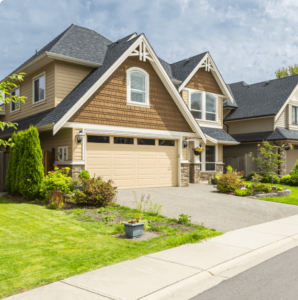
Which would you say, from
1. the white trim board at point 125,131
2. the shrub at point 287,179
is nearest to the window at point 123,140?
the white trim board at point 125,131

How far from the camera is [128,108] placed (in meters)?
15.9

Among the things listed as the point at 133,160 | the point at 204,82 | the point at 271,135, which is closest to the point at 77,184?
the point at 133,160

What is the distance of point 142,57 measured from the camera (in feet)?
53.5

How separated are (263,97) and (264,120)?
2597 mm

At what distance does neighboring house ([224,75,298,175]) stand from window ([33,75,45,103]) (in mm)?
14796

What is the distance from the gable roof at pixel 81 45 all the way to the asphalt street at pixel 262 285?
44.5 ft

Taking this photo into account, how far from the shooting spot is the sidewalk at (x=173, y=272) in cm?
455

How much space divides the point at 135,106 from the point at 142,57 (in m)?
2.55

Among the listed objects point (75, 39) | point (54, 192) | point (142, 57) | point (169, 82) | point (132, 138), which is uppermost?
point (75, 39)

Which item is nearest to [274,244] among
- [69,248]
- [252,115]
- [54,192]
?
[69,248]

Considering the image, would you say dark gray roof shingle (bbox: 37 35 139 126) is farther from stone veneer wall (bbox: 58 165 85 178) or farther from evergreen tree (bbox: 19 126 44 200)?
stone veneer wall (bbox: 58 165 85 178)

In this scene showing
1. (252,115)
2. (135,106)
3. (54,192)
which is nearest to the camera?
(54,192)

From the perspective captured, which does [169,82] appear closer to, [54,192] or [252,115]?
[54,192]

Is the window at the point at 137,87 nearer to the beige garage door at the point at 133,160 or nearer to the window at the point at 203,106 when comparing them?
the beige garage door at the point at 133,160
